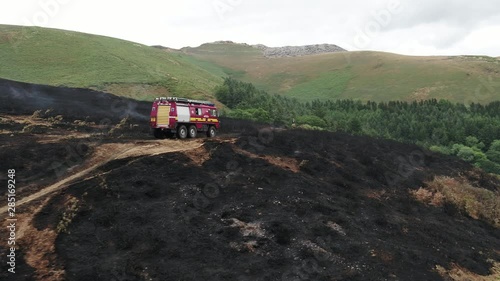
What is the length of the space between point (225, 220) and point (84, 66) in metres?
64.4

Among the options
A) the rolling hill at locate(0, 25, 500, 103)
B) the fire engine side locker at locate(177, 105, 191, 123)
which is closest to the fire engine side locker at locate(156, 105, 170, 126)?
the fire engine side locker at locate(177, 105, 191, 123)

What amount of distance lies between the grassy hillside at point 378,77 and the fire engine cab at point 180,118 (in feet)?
342

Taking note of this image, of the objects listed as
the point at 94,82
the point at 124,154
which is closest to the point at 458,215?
the point at 124,154

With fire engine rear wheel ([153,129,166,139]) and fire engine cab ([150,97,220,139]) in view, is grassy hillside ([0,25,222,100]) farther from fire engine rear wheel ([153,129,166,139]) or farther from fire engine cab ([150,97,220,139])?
fire engine rear wheel ([153,129,166,139])

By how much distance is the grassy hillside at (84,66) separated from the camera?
213 feet

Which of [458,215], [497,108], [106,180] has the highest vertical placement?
[497,108]

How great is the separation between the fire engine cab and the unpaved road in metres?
1.19

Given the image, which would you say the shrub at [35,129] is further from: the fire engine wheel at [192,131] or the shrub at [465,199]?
the shrub at [465,199]

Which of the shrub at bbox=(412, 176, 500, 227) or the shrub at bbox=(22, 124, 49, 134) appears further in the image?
the shrub at bbox=(22, 124, 49, 134)

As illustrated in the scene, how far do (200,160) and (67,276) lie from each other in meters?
11.5

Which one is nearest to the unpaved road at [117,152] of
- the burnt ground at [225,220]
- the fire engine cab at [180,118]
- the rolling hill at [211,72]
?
the burnt ground at [225,220]

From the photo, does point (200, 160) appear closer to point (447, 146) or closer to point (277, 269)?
point (277, 269)

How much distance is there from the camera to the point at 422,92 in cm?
12362

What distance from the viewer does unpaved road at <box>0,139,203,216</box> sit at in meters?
18.5
